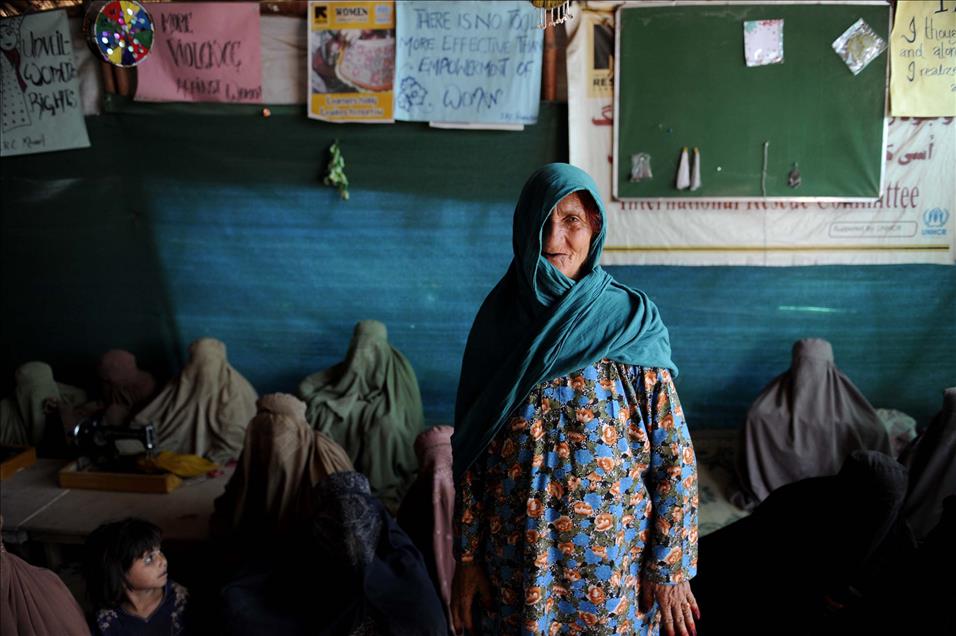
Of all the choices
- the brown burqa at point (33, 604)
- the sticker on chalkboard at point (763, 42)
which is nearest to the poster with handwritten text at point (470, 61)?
the sticker on chalkboard at point (763, 42)

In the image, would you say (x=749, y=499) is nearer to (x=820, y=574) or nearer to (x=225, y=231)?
(x=820, y=574)

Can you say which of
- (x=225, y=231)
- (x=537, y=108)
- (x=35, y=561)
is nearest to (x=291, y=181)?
(x=225, y=231)

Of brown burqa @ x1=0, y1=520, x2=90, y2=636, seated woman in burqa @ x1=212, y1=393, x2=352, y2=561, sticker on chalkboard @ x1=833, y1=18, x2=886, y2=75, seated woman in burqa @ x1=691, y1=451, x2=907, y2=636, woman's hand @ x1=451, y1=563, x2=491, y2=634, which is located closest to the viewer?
woman's hand @ x1=451, y1=563, x2=491, y2=634

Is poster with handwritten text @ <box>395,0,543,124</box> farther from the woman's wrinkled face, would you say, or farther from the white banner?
the woman's wrinkled face

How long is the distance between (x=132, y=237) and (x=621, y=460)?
13.4 feet

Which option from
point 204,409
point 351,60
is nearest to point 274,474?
point 204,409

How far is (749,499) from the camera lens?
366 cm

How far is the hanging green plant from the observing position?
170 inches

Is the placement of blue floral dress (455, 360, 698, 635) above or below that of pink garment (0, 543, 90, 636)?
above

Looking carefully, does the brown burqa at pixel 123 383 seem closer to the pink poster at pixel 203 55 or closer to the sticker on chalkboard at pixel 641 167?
the pink poster at pixel 203 55

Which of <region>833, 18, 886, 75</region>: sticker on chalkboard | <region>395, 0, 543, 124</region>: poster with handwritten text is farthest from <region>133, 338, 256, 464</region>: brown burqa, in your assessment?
<region>833, 18, 886, 75</region>: sticker on chalkboard

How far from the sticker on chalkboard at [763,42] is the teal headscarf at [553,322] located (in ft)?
9.30

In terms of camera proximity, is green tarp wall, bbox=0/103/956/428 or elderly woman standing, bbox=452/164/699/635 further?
green tarp wall, bbox=0/103/956/428

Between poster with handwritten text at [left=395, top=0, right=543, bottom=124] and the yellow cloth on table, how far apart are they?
2352 mm
